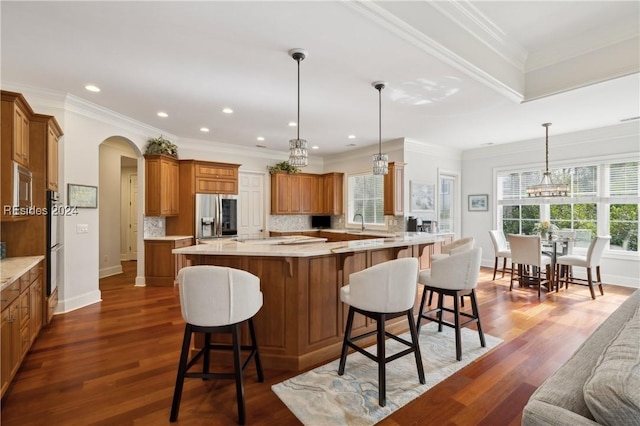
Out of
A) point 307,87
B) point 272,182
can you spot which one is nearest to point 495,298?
point 307,87

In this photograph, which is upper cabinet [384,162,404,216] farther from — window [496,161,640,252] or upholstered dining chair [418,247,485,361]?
upholstered dining chair [418,247,485,361]

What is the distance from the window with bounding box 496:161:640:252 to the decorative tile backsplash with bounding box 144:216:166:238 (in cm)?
714

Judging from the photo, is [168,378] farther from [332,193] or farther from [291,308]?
[332,193]

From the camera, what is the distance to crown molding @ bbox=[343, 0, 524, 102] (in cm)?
214

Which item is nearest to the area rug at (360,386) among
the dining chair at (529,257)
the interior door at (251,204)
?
the dining chair at (529,257)

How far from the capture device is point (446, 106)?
404 cm

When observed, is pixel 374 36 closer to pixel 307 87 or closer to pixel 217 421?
pixel 307 87

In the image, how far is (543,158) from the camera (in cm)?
584

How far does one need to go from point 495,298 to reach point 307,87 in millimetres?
4058

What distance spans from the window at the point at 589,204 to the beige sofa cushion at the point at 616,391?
577 cm

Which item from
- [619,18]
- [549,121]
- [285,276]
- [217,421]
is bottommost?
[217,421]

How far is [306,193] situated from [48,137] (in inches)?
190

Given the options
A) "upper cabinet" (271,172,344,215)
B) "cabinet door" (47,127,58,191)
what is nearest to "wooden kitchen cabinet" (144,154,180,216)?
"cabinet door" (47,127,58,191)

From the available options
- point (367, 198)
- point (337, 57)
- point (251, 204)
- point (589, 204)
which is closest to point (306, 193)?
point (251, 204)
